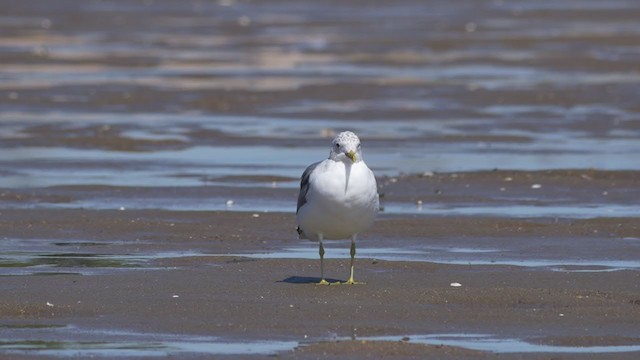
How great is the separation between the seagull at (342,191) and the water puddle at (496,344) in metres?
Answer: 1.69

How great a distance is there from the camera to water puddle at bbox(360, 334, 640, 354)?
354 inches

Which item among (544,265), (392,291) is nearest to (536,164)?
(544,265)

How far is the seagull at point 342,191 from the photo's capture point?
10.8 metres

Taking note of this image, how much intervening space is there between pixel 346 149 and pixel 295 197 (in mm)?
4998

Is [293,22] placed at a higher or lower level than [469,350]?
higher

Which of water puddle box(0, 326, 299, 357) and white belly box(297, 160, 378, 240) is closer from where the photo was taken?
water puddle box(0, 326, 299, 357)

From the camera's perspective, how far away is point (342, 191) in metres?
10.8

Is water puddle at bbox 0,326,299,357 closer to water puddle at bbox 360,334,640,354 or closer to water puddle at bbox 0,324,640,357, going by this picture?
water puddle at bbox 0,324,640,357

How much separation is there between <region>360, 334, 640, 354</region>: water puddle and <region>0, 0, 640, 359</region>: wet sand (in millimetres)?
29

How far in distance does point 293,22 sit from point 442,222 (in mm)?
30912

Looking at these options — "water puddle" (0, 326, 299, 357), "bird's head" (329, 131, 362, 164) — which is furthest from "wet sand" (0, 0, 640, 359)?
"bird's head" (329, 131, 362, 164)

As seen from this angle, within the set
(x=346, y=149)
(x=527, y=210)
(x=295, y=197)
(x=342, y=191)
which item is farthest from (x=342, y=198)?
(x=295, y=197)

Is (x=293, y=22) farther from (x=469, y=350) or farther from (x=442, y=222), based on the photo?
(x=469, y=350)

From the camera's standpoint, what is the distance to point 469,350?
8961 mm
